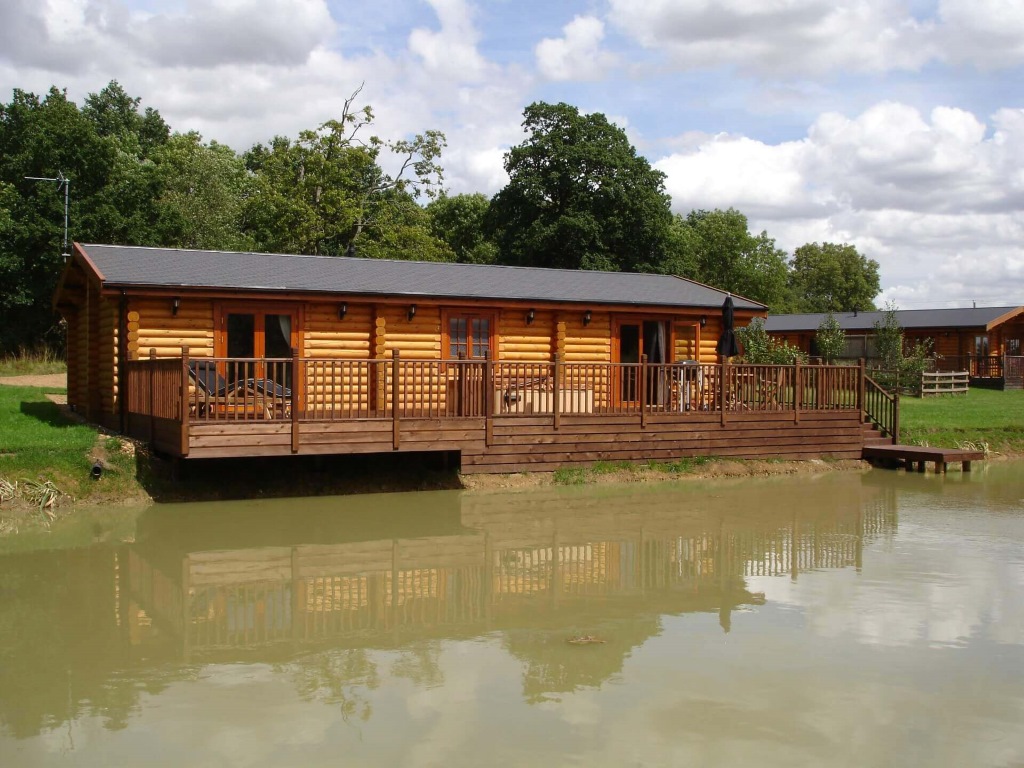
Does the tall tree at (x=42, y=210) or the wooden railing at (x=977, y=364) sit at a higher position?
the tall tree at (x=42, y=210)

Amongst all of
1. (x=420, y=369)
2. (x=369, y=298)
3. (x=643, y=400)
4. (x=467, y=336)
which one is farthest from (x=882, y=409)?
(x=369, y=298)

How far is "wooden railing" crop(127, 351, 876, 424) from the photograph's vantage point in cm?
1355

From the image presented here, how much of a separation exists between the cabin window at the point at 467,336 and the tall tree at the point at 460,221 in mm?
30882

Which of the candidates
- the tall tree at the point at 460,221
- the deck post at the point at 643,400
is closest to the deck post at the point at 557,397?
the deck post at the point at 643,400

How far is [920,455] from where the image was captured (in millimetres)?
17672

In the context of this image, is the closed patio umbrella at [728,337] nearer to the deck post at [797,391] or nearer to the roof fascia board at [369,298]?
the roof fascia board at [369,298]

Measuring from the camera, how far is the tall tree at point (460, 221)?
50.3 meters

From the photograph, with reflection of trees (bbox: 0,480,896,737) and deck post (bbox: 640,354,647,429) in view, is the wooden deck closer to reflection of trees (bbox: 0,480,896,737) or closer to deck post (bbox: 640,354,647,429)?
deck post (bbox: 640,354,647,429)

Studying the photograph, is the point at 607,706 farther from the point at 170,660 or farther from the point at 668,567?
the point at 668,567

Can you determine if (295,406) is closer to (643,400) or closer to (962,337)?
(643,400)

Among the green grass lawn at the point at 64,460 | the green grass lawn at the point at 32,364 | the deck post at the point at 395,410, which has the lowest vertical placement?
the green grass lawn at the point at 64,460

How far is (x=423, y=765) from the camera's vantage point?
16.9ft

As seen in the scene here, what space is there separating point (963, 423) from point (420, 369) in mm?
13457

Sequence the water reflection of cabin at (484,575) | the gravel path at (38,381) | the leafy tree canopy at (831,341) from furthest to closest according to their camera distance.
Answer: the leafy tree canopy at (831,341), the gravel path at (38,381), the water reflection of cabin at (484,575)
